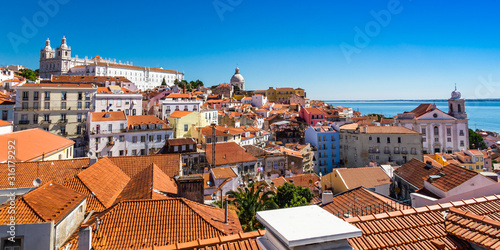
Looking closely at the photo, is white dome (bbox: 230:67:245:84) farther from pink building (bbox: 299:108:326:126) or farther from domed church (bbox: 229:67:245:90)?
pink building (bbox: 299:108:326:126)

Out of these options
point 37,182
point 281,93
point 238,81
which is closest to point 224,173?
point 37,182

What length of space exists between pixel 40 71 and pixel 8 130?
109m

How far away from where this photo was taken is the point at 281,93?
11269cm

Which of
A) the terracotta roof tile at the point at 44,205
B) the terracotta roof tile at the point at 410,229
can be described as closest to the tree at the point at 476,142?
the terracotta roof tile at the point at 410,229

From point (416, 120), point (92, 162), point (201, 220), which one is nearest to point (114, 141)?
point (92, 162)

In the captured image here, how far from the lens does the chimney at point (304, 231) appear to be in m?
3.23

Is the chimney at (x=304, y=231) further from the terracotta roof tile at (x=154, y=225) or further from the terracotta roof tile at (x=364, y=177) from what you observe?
the terracotta roof tile at (x=364, y=177)

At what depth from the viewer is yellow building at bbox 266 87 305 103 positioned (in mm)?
111375

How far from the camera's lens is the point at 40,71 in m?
113

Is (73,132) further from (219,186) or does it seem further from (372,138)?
(372,138)

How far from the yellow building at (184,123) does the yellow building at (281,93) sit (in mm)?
71888

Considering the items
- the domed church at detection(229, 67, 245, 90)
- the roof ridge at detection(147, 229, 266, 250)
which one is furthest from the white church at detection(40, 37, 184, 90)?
the roof ridge at detection(147, 229, 266, 250)

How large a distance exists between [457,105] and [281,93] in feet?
A: 209

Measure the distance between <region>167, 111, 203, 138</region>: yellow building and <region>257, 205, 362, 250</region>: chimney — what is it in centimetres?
3711
